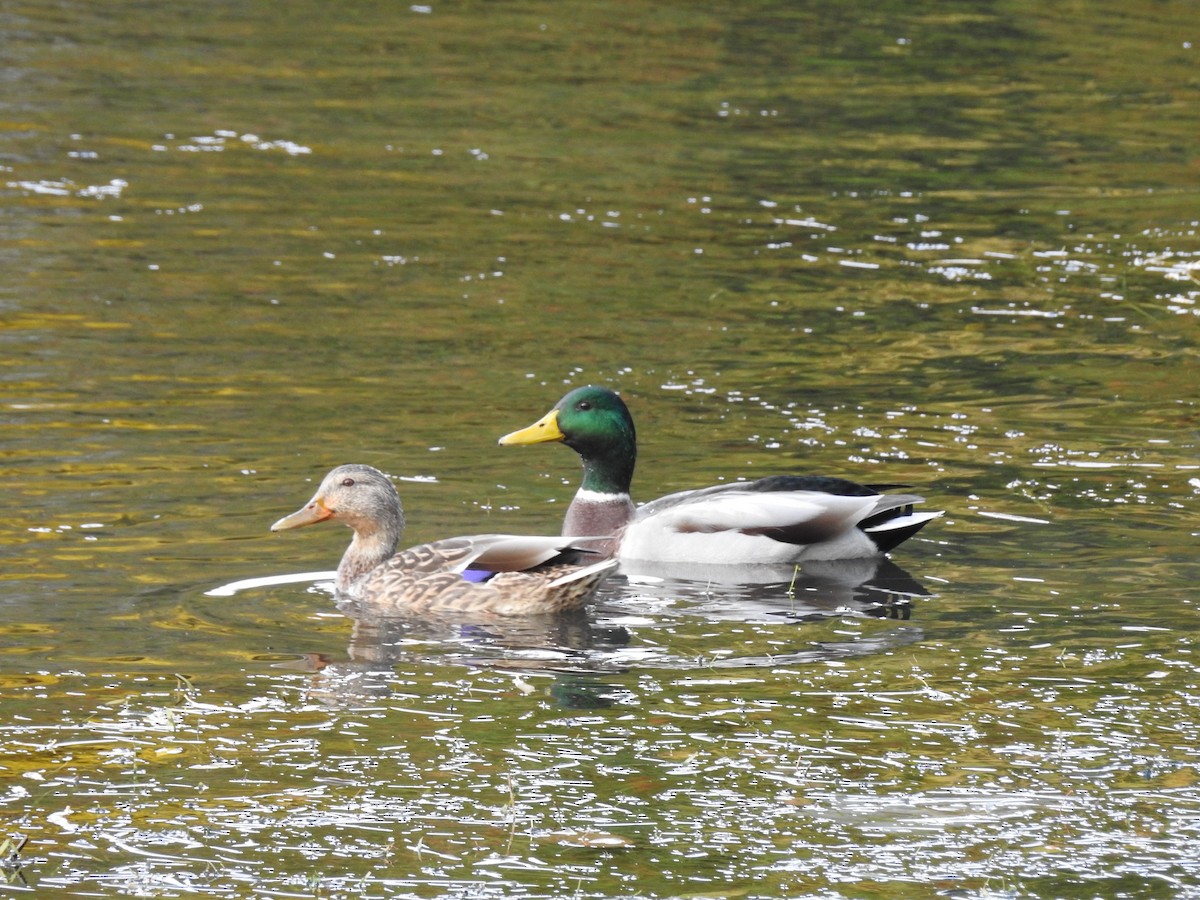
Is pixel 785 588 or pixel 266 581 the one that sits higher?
pixel 266 581

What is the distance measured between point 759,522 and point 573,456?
2578mm

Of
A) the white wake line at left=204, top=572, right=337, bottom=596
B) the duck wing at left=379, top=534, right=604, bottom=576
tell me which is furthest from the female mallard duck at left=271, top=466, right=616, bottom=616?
the white wake line at left=204, top=572, right=337, bottom=596

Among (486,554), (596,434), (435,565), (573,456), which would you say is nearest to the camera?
(486,554)

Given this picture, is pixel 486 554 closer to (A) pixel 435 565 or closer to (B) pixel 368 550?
(A) pixel 435 565

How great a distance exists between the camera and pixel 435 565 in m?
9.77

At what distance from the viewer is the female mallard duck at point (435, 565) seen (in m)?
9.50

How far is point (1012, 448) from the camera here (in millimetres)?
12266

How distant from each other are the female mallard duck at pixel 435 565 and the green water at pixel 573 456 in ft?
0.69

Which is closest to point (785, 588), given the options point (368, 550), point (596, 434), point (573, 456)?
point (596, 434)

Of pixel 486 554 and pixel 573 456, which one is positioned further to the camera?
pixel 573 456

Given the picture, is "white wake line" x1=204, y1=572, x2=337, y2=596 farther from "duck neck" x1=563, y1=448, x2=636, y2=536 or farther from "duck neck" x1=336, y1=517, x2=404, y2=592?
"duck neck" x1=563, y1=448, x2=636, y2=536

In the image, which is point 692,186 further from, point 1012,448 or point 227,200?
point 1012,448

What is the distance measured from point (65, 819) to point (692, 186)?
13.8 meters

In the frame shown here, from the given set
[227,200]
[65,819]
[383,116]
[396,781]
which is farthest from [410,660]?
[383,116]
